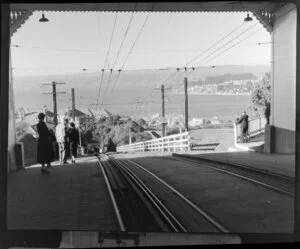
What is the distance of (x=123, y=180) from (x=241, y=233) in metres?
1.51

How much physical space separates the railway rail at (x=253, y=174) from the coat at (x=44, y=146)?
7.32 feet

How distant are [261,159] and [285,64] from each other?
1.39 metres

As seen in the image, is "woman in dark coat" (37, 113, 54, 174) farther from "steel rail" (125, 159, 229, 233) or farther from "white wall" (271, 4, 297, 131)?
"white wall" (271, 4, 297, 131)

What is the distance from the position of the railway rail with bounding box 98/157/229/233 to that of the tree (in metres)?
1.16

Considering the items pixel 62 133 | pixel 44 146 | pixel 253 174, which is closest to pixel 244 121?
pixel 253 174

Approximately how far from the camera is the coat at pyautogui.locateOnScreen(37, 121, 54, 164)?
3.55 m

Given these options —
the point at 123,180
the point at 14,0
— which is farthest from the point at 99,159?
the point at 14,0

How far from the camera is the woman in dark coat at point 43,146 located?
11.6 feet

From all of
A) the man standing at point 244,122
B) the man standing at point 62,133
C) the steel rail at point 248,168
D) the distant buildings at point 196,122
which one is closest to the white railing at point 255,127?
the man standing at point 244,122

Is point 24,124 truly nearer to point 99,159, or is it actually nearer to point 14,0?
point 14,0

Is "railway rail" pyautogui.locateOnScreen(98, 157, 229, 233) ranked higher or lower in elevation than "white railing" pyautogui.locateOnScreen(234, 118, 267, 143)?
lower

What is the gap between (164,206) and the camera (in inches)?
157

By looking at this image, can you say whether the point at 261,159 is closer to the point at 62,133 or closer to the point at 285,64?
the point at 285,64

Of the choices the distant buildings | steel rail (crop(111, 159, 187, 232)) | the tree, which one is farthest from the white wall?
steel rail (crop(111, 159, 187, 232))
